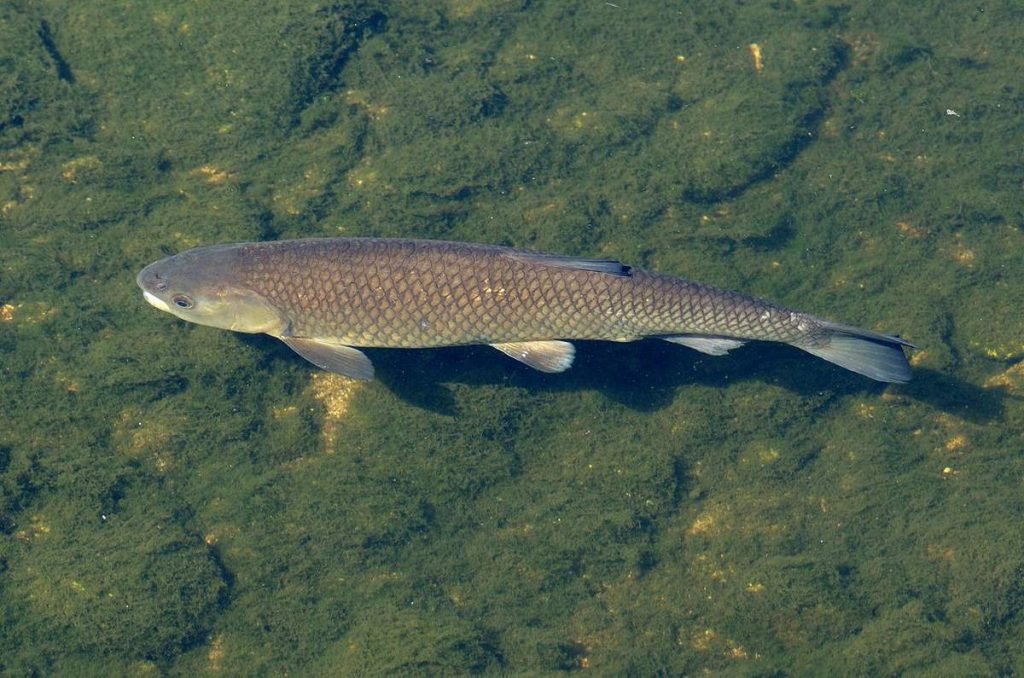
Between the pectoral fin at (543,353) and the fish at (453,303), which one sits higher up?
the fish at (453,303)

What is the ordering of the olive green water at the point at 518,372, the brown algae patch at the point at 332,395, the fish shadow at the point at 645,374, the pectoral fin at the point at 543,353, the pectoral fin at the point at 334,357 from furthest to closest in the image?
the fish shadow at the point at 645,374 < the brown algae patch at the point at 332,395 < the pectoral fin at the point at 543,353 < the pectoral fin at the point at 334,357 < the olive green water at the point at 518,372

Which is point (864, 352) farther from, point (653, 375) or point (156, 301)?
point (156, 301)

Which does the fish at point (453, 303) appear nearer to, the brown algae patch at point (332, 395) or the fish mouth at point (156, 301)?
the fish mouth at point (156, 301)

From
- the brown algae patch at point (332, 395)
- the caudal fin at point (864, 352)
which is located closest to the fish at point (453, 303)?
the caudal fin at point (864, 352)

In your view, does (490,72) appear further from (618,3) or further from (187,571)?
(187,571)

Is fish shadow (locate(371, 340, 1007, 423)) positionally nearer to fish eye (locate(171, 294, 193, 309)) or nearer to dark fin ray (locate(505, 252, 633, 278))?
dark fin ray (locate(505, 252, 633, 278))

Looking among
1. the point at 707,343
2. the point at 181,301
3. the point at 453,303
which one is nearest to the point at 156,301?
the point at 181,301

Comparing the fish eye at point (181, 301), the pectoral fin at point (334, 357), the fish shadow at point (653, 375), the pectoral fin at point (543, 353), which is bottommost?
the fish shadow at point (653, 375)

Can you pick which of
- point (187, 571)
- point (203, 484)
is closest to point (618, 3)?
point (203, 484)
